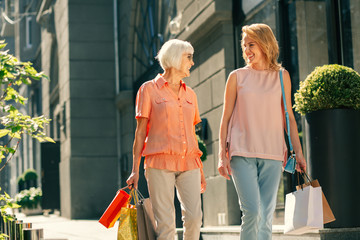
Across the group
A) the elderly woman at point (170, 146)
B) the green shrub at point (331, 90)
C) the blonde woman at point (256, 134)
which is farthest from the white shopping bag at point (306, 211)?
the green shrub at point (331, 90)

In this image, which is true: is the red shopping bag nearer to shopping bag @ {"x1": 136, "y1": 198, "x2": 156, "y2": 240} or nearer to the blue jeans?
shopping bag @ {"x1": 136, "y1": 198, "x2": 156, "y2": 240}

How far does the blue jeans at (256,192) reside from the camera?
4.56 meters

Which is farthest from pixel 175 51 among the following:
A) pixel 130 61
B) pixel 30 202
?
pixel 30 202

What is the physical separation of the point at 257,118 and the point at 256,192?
1.78ft

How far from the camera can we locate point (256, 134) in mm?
4742

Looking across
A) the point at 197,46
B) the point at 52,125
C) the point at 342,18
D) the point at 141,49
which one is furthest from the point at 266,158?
the point at 52,125

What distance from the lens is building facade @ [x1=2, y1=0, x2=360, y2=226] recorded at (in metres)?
9.23

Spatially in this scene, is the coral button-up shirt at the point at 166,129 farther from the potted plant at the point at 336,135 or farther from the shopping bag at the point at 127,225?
the potted plant at the point at 336,135

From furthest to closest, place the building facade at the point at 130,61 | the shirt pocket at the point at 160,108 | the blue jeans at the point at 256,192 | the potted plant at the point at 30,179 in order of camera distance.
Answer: the potted plant at the point at 30,179, the building facade at the point at 130,61, the shirt pocket at the point at 160,108, the blue jeans at the point at 256,192

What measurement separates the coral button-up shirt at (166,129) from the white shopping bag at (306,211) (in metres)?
0.87

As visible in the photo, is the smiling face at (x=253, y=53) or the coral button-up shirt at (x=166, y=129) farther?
the coral button-up shirt at (x=166, y=129)

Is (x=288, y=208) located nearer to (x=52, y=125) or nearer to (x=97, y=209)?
(x=97, y=209)

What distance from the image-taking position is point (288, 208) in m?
4.74

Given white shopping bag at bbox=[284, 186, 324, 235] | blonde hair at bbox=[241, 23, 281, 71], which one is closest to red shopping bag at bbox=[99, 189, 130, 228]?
white shopping bag at bbox=[284, 186, 324, 235]
